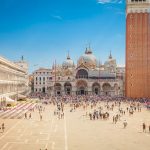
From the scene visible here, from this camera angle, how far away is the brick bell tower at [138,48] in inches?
3292

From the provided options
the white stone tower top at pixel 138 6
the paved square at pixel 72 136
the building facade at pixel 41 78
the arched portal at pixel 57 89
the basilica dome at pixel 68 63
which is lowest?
the paved square at pixel 72 136

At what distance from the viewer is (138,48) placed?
276 ft

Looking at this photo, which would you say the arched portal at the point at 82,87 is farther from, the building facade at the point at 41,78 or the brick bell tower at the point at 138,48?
the building facade at the point at 41,78

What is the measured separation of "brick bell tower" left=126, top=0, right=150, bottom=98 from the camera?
83625mm

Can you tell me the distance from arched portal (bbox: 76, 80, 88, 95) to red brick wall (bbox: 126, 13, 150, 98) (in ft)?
69.7

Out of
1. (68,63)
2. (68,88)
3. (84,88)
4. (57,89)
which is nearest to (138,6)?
(84,88)

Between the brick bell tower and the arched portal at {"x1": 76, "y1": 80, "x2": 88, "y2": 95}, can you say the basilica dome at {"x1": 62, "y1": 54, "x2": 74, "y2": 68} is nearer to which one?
the arched portal at {"x1": 76, "y1": 80, "x2": 88, "y2": 95}

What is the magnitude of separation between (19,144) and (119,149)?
8.44 metres

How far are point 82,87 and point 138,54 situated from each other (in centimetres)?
2714

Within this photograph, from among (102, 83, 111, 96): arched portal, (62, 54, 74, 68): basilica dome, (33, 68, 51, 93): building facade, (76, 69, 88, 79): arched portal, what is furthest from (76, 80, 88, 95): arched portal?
(33, 68, 51, 93): building facade

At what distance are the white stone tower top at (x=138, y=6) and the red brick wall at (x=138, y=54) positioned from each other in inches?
44.6

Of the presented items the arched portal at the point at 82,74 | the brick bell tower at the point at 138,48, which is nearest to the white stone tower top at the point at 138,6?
the brick bell tower at the point at 138,48

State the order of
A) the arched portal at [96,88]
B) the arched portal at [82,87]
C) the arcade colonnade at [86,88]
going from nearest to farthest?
the arcade colonnade at [86,88] < the arched portal at [82,87] < the arched portal at [96,88]

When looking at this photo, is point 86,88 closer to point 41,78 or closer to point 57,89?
point 57,89
